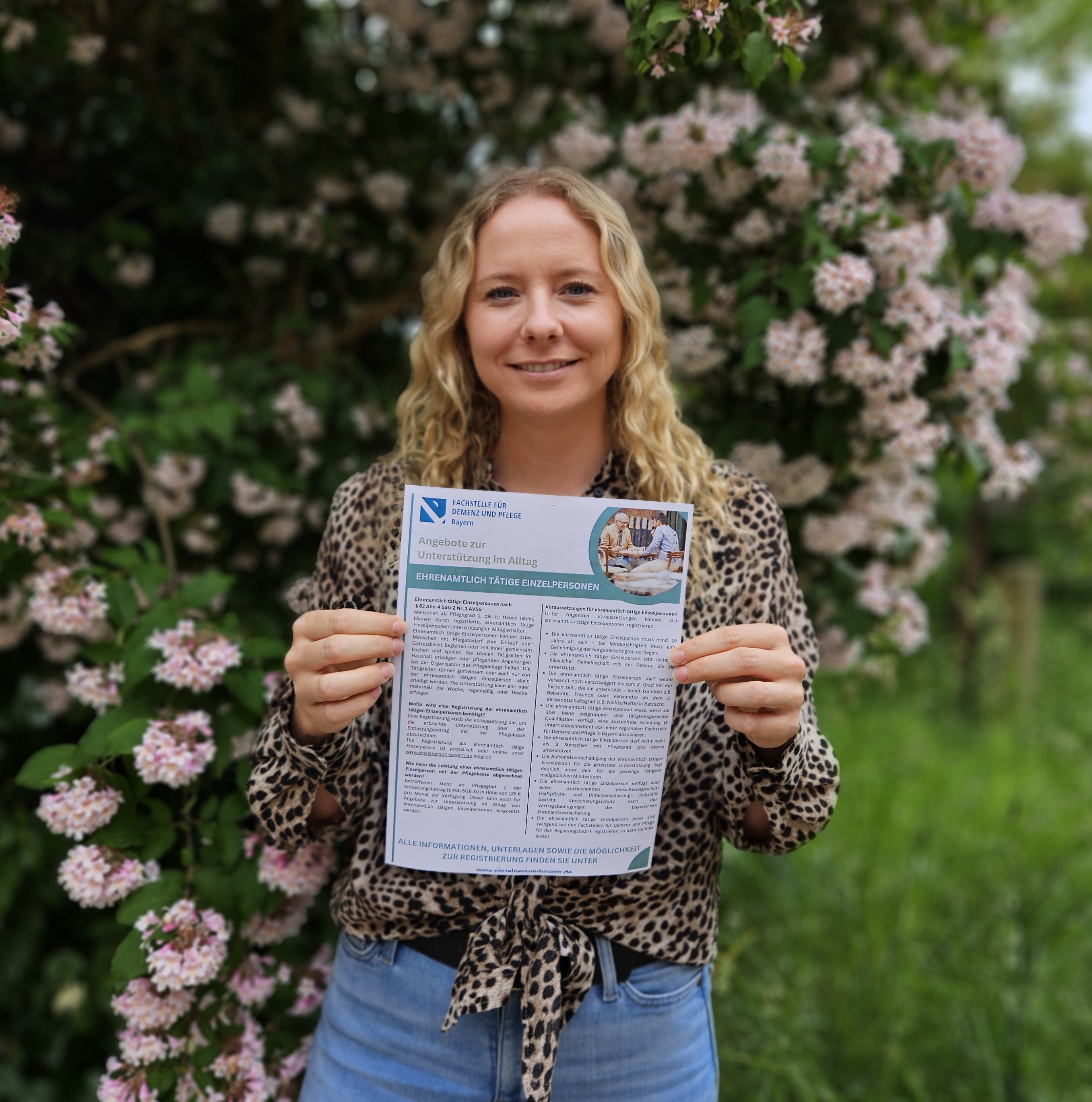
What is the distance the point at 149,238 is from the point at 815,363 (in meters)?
1.94

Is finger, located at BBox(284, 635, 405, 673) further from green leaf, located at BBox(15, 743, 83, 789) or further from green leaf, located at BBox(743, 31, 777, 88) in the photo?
green leaf, located at BBox(743, 31, 777, 88)

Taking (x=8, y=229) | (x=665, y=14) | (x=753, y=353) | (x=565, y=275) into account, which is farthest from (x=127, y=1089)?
(x=665, y=14)

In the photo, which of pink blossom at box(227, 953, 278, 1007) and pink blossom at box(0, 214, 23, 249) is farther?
pink blossom at box(227, 953, 278, 1007)

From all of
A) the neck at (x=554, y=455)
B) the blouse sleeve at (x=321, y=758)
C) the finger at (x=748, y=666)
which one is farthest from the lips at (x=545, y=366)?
the finger at (x=748, y=666)

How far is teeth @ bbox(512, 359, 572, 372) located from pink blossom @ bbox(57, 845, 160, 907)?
1.02 meters

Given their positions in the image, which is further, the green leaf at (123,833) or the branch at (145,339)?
the branch at (145,339)

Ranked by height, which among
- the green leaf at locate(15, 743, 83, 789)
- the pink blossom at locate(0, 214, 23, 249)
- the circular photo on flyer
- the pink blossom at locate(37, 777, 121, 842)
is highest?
the pink blossom at locate(0, 214, 23, 249)

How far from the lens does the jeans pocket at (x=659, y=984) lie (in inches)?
52.0

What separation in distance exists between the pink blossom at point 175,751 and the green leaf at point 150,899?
155mm

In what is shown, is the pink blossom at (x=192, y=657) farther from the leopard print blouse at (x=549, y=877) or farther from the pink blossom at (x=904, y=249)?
the pink blossom at (x=904, y=249)

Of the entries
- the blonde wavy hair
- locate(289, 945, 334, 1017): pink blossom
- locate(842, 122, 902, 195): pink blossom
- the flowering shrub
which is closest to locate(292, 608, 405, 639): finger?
the blonde wavy hair

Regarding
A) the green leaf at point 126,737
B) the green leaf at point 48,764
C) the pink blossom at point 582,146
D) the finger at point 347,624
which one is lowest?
the green leaf at point 48,764

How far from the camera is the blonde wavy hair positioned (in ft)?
4.33

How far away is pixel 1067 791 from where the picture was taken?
462cm
